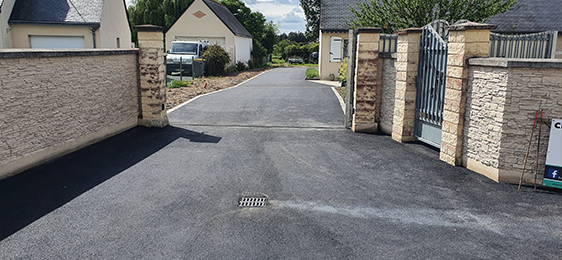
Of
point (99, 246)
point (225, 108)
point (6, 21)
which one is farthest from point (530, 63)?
point (6, 21)

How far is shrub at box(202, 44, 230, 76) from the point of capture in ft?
88.5

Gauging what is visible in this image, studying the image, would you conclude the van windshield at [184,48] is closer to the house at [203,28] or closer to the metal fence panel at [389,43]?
the house at [203,28]

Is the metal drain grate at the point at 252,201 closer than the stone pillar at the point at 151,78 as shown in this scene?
Yes

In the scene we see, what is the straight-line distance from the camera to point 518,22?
24406 millimetres

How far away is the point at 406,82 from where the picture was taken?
921cm

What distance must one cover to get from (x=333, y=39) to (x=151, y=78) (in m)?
16.0

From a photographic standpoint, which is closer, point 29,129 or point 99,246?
point 99,246

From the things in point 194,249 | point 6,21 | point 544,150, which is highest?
point 6,21

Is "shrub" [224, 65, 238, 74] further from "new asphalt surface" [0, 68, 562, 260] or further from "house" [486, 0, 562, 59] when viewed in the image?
"new asphalt surface" [0, 68, 562, 260]

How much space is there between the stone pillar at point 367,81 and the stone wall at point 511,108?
341 centimetres

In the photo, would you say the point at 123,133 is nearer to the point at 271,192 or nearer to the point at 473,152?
the point at 271,192

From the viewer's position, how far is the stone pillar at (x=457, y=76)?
7202 millimetres

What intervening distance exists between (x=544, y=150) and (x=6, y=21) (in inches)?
907

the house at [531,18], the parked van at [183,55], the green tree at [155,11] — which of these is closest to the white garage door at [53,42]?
the parked van at [183,55]
